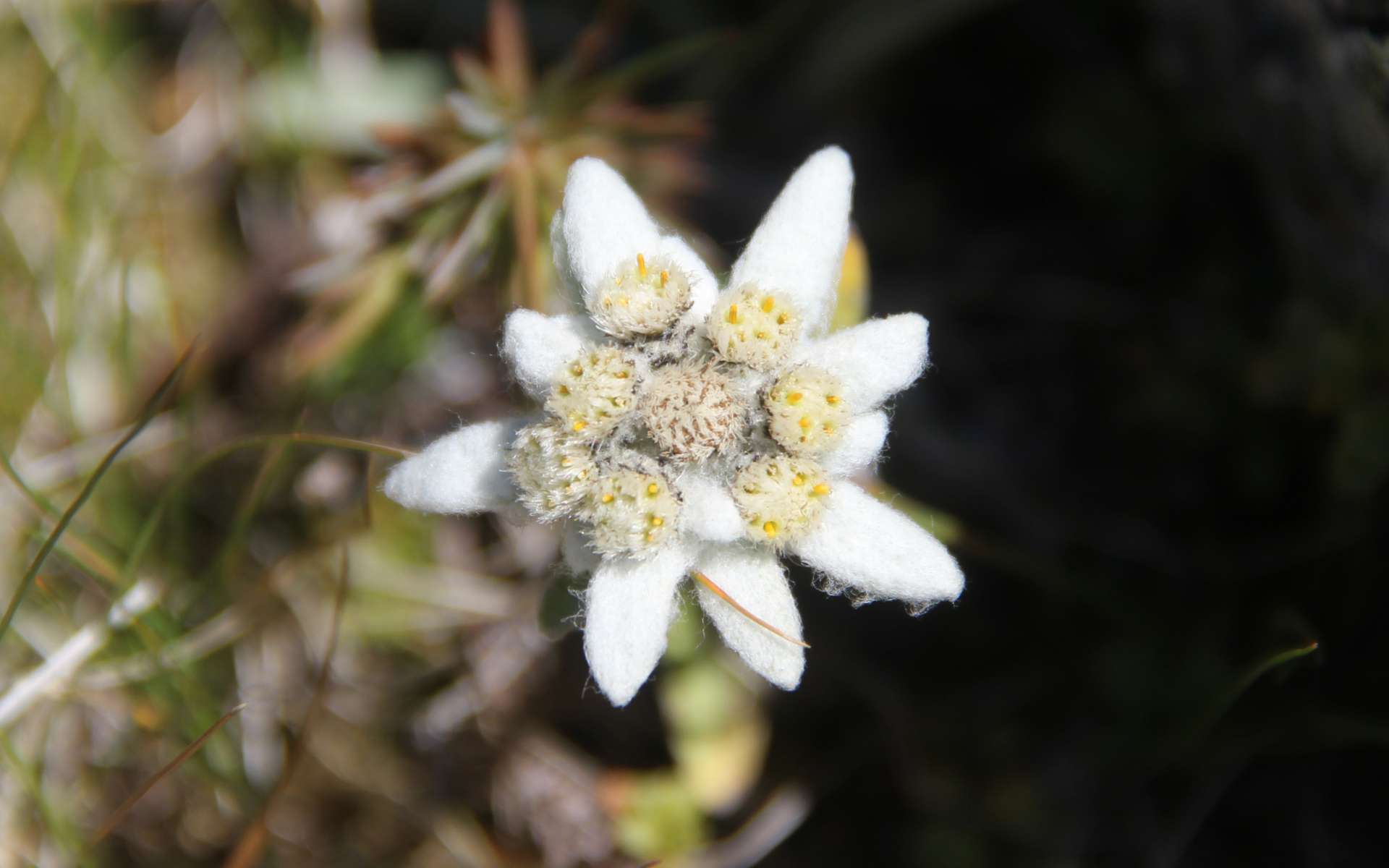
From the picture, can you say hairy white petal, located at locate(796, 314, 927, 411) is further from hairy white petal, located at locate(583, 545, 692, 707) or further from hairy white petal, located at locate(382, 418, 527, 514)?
hairy white petal, located at locate(382, 418, 527, 514)

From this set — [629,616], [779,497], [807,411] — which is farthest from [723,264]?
[629,616]

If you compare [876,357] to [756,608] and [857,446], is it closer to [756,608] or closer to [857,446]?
[857,446]

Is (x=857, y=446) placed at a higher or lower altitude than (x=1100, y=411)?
higher

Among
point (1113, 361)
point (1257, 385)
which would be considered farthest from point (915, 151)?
point (1257, 385)

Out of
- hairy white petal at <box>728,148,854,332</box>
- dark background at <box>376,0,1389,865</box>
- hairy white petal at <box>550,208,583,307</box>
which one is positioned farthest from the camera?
dark background at <box>376,0,1389,865</box>

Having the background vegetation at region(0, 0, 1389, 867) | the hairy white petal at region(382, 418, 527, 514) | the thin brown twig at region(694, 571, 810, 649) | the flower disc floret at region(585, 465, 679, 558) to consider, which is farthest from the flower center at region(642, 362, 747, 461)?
the background vegetation at region(0, 0, 1389, 867)

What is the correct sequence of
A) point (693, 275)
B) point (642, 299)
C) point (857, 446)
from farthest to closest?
point (693, 275), point (857, 446), point (642, 299)

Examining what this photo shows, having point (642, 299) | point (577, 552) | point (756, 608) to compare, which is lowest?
point (756, 608)

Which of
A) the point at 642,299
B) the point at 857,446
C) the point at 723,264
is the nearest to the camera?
the point at 642,299
